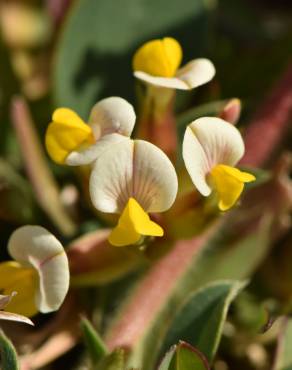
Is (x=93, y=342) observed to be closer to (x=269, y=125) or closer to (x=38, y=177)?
(x=38, y=177)

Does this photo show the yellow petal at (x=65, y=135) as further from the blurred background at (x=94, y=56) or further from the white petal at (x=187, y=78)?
the blurred background at (x=94, y=56)

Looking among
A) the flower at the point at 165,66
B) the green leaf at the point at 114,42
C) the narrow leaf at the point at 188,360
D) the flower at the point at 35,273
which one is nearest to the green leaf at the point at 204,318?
the narrow leaf at the point at 188,360

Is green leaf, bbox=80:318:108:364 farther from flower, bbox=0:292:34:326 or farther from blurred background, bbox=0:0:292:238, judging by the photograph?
blurred background, bbox=0:0:292:238

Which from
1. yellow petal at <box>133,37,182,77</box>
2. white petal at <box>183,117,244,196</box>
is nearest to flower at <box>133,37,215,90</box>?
yellow petal at <box>133,37,182,77</box>

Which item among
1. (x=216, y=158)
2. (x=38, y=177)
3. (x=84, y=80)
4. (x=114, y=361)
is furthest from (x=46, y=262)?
(x=84, y=80)

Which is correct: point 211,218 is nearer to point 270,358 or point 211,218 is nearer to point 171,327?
point 171,327

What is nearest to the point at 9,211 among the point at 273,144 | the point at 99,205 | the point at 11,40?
the point at 99,205
